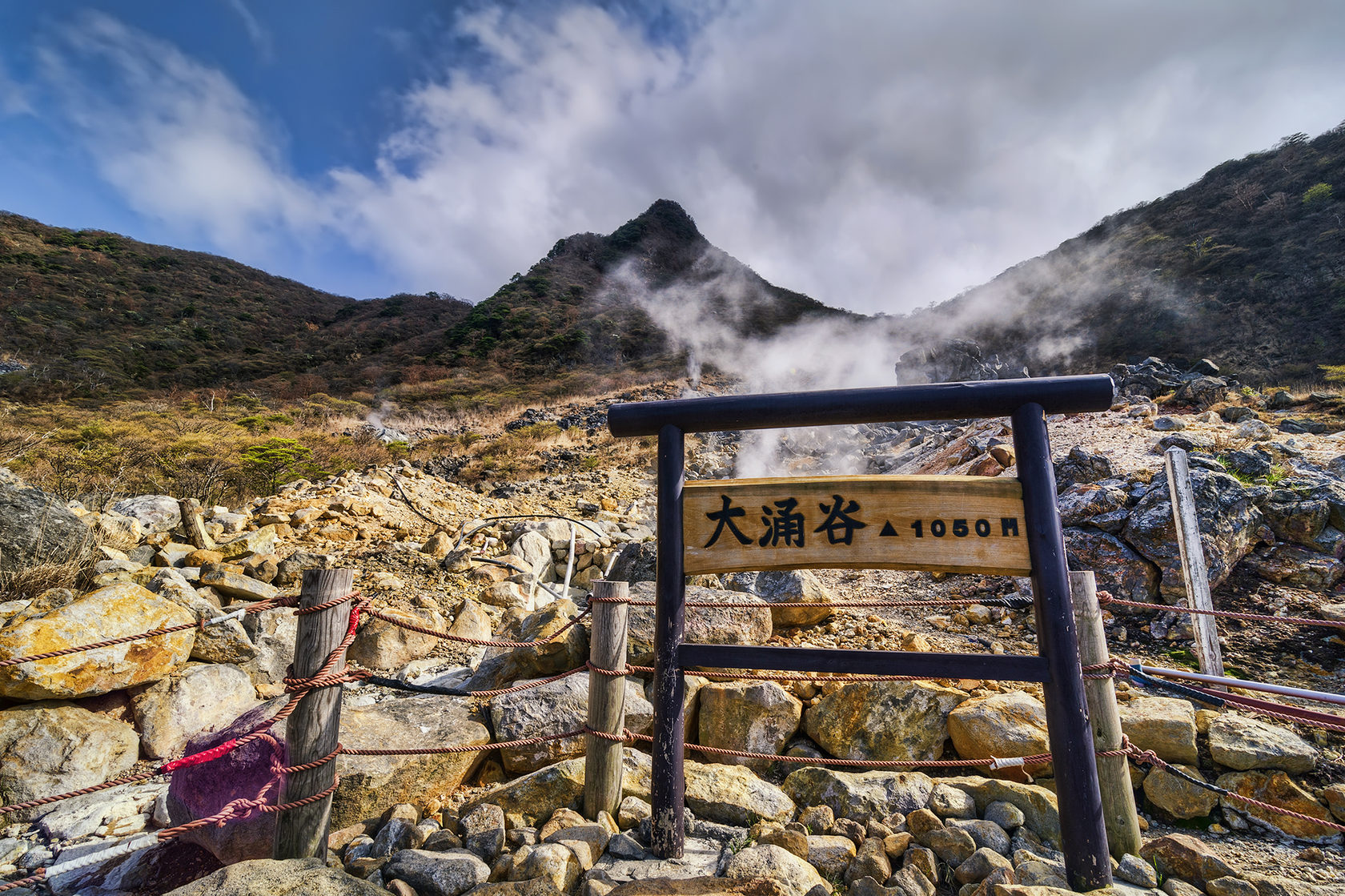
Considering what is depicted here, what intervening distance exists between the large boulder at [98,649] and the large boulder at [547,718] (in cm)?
203

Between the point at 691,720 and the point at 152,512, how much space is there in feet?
22.1

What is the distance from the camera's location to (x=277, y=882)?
1.54m

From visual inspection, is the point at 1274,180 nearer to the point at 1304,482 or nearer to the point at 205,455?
the point at 1304,482

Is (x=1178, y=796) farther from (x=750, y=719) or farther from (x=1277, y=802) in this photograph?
(x=750, y=719)

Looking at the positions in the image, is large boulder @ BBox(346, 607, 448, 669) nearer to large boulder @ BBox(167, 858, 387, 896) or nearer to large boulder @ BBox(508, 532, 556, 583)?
large boulder @ BBox(508, 532, 556, 583)

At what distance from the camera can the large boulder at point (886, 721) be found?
9.06ft

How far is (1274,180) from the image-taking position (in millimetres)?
27469

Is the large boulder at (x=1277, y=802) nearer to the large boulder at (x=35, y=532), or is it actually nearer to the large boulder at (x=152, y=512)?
the large boulder at (x=35, y=532)

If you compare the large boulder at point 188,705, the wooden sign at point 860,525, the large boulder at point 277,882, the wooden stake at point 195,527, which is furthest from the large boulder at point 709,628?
the wooden stake at point 195,527

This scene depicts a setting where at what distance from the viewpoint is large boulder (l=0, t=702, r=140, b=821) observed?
2.83 metres

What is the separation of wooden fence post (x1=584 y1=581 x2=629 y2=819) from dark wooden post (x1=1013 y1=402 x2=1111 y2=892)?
1.52 meters

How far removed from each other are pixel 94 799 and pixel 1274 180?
4452 centimetres

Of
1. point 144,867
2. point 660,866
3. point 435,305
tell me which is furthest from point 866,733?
point 435,305

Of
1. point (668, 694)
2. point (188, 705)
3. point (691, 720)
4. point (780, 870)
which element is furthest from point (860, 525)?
point (188, 705)
